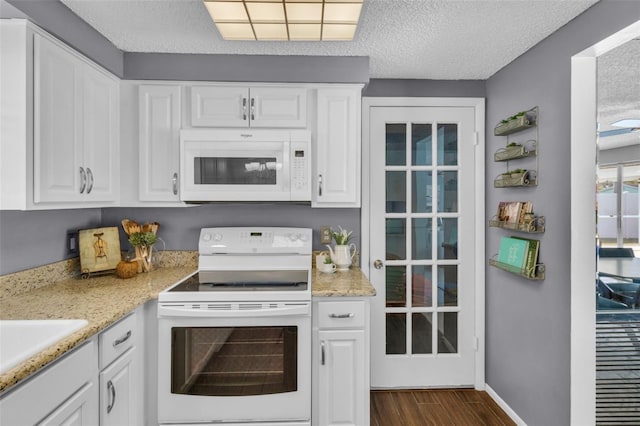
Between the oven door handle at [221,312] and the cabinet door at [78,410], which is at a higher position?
the oven door handle at [221,312]

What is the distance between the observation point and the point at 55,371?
1.28 m

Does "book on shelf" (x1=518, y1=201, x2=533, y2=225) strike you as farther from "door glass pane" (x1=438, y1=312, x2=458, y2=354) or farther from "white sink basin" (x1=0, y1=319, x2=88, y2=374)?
"white sink basin" (x1=0, y1=319, x2=88, y2=374)

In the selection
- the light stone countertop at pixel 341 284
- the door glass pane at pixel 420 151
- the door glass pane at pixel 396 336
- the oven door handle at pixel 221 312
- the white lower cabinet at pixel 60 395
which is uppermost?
Result: the door glass pane at pixel 420 151

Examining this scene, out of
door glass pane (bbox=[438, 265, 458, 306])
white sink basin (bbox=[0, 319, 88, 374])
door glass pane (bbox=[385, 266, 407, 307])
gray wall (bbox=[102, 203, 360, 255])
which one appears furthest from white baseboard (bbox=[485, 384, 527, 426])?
Answer: white sink basin (bbox=[0, 319, 88, 374])

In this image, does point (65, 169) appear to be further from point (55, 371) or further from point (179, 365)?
point (179, 365)

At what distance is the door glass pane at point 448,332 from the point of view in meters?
2.92

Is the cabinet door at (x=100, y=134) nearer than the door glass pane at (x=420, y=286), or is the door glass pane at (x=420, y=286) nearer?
the cabinet door at (x=100, y=134)

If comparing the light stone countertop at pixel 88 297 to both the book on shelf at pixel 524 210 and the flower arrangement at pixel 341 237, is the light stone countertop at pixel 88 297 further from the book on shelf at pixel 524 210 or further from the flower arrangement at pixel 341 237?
the book on shelf at pixel 524 210

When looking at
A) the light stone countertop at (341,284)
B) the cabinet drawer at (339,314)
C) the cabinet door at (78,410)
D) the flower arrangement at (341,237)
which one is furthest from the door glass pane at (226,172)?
the cabinet door at (78,410)

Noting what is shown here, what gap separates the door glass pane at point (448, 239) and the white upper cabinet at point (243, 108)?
4.41 ft

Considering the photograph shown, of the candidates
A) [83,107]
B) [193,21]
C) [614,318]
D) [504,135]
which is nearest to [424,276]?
[504,135]

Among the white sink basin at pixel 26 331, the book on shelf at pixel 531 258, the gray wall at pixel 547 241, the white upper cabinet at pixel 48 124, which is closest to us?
the white sink basin at pixel 26 331

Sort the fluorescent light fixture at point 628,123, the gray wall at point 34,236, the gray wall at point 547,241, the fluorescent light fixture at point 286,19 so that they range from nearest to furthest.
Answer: the fluorescent light fixture at point 286,19
the gray wall at point 34,236
the gray wall at point 547,241
the fluorescent light fixture at point 628,123

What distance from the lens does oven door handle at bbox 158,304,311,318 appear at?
1.99 meters
